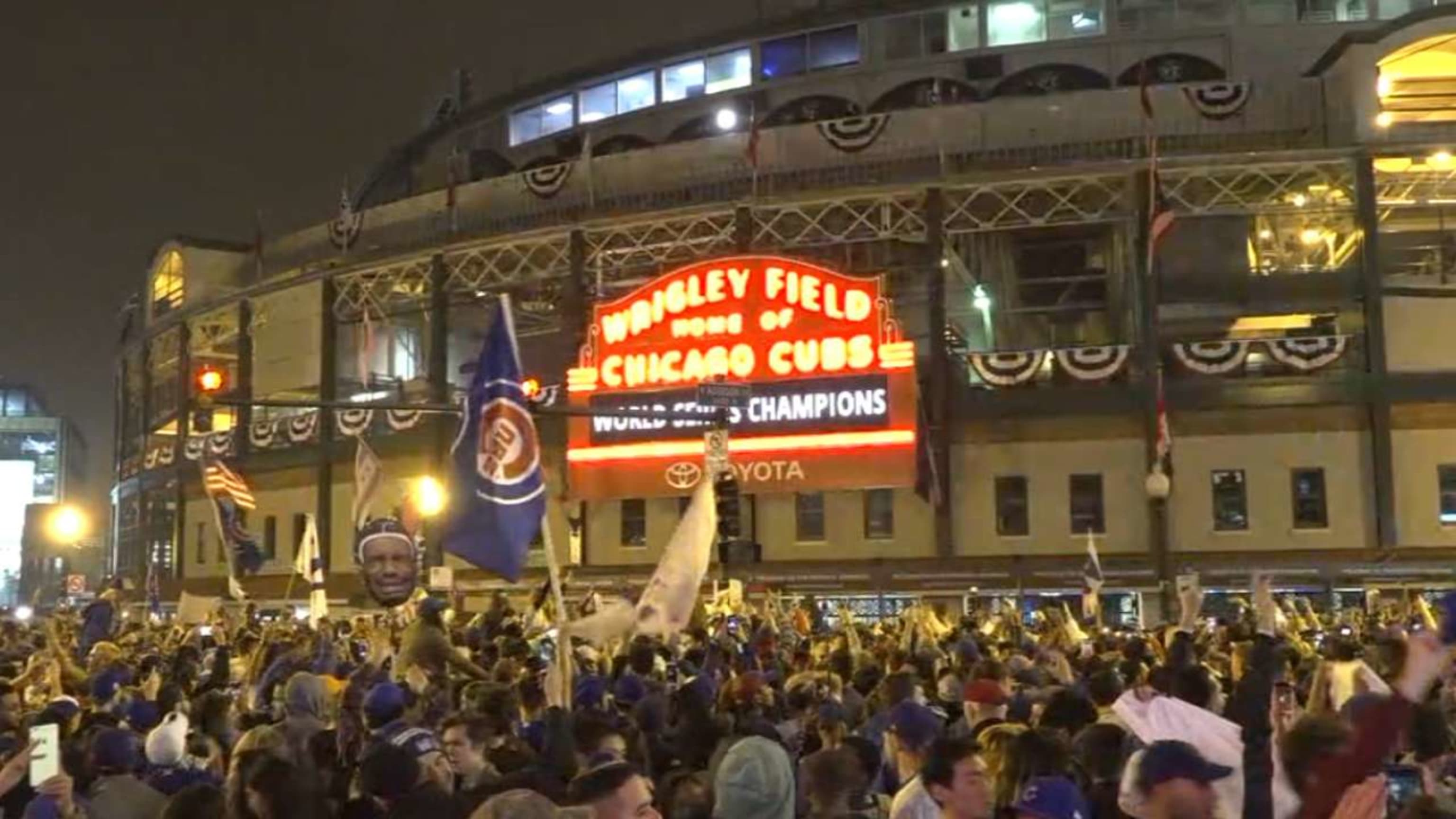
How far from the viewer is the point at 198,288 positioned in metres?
57.4

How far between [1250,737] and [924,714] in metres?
1.81

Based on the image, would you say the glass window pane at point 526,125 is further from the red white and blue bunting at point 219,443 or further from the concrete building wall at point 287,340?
the red white and blue bunting at point 219,443

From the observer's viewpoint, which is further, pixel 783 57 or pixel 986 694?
pixel 783 57

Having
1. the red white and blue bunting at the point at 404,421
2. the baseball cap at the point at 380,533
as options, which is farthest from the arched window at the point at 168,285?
the baseball cap at the point at 380,533

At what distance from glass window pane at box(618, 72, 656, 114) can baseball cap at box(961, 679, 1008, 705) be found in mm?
50817

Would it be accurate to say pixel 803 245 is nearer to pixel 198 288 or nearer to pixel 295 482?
→ pixel 295 482

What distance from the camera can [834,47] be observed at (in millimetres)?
55156

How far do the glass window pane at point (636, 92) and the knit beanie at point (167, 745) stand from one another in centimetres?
5148

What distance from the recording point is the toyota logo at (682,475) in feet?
→ 127

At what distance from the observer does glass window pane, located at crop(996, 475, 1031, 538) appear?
3912cm

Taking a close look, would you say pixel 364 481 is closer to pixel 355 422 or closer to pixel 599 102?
pixel 355 422

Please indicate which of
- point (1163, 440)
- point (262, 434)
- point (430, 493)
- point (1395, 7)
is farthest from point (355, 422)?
point (1395, 7)

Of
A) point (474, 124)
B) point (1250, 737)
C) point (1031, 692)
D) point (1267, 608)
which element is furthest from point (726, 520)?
point (474, 124)

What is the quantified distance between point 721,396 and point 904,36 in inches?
1380
